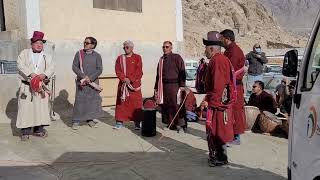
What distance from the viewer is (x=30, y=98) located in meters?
7.95

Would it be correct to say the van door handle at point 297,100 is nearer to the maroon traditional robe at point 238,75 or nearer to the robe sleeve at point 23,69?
the maroon traditional robe at point 238,75

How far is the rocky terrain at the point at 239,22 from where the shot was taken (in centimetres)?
6172

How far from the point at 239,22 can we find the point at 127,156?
68.5m

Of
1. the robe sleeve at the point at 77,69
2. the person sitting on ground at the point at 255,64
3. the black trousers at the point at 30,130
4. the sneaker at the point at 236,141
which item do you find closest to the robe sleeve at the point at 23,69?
the black trousers at the point at 30,130

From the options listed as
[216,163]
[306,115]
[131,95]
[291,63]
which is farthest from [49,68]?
[306,115]

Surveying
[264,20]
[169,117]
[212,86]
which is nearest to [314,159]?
[212,86]

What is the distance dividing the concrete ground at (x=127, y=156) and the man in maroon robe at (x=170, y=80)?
43 centimetres

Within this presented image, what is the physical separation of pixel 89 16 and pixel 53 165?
17.4 feet

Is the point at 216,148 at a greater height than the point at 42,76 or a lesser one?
lesser

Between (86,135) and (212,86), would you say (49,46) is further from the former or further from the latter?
(212,86)

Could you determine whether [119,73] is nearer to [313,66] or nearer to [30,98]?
[30,98]

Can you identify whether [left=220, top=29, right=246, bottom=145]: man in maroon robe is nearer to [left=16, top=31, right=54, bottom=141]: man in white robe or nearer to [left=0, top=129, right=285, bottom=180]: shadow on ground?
[left=0, top=129, right=285, bottom=180]: shadow on ground

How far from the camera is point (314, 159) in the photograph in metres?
3.41

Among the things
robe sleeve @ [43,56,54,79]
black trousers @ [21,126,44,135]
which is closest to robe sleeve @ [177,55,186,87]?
robe sleeve @ [43,56,54,79]
